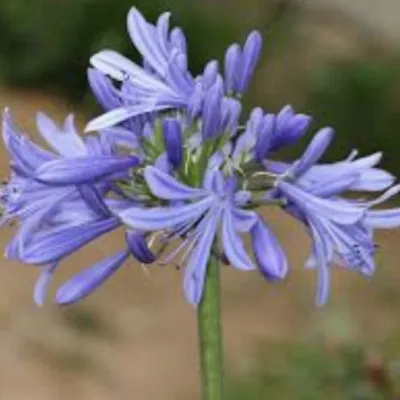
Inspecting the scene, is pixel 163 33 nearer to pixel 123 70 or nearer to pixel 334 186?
pixel 123 70

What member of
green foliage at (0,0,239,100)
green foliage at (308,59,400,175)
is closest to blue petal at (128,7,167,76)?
green foliage at (308,59,400,175)

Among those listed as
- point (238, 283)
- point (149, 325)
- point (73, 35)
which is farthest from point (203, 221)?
point (73, 35)

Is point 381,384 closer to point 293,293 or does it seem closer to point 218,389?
point 218,389

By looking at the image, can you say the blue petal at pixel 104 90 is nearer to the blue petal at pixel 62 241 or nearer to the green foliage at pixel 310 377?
the blue petal at pixel 62 241

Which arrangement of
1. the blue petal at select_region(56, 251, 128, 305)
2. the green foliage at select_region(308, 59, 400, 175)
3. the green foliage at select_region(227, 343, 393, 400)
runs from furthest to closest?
the green foliage at select_region(308, 59, 400, 175), the green foliage at select_region(227, 343, 393, 400), the blue petal at select_region(56, 251, 128, 305)

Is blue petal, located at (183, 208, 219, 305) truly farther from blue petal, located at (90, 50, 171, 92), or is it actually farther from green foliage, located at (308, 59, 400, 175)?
green foliage, located at (308, 59, 400, 175)

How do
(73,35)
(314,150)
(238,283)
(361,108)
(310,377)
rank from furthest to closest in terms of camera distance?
(73,35) → (361,108) → (238,283) → (310,377) → (314,150)
